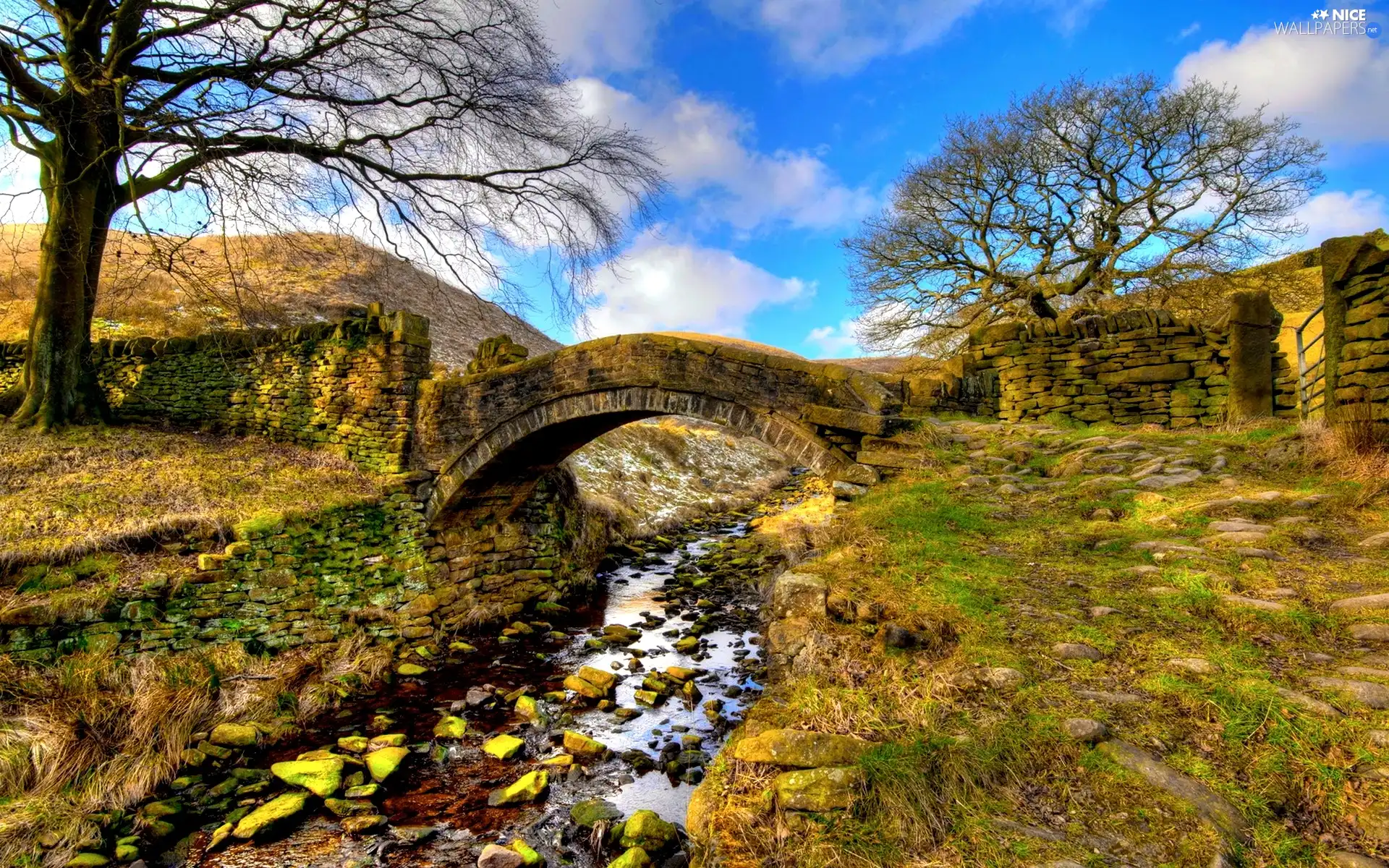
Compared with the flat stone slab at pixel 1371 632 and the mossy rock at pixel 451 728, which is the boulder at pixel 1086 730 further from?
the mossy rock at pixel 451 728

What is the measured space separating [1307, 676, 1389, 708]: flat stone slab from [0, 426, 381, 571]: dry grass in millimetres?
10612

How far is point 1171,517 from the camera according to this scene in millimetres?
5109

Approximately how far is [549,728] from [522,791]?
4.41 feet

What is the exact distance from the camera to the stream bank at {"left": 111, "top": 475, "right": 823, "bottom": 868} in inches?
183

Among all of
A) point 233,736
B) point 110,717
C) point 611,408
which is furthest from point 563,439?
point 110,717

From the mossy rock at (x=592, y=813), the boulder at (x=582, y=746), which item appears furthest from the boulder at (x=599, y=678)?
the mossy rock at (x=592, y=813)

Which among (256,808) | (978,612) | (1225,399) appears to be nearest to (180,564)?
(256,808)

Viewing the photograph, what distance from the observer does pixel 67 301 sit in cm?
1028

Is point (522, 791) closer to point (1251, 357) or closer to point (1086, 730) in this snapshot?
point (1086, 730)

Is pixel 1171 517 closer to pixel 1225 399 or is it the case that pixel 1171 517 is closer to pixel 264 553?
pixel 1225 399

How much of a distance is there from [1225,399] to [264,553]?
13601 mm

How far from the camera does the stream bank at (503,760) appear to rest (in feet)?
15.2

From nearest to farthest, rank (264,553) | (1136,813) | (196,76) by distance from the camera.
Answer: (1136,813), (264,553), (196,76)

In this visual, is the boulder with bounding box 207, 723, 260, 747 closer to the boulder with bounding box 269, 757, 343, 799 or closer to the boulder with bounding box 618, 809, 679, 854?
the boulder with bounding box 269, 757, 343, 799
